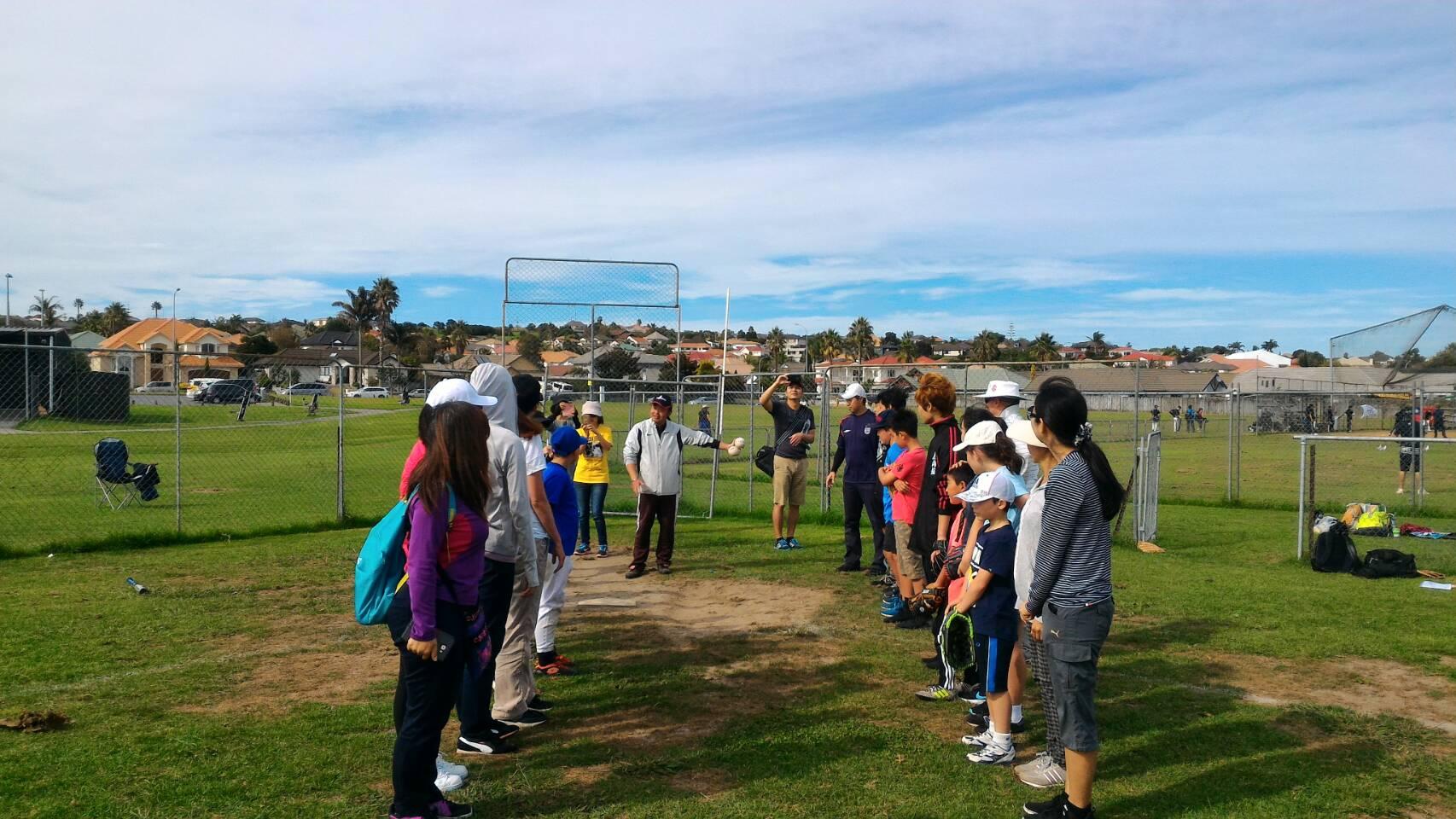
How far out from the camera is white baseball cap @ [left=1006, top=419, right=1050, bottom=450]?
461 cm

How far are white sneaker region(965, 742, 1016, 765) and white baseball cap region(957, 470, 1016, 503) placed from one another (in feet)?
4.37

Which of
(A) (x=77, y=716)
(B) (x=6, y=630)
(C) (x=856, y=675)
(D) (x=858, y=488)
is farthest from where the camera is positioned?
(D) (x=858, y=488)

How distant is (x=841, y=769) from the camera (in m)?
Result: 5.03

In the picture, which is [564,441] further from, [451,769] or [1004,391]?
[451,769]

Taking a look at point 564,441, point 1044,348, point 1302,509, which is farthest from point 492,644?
point 1044,348

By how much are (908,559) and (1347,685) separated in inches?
123

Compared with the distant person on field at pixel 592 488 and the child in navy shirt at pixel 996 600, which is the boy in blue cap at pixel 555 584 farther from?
the distant person on field at pixel 592 488

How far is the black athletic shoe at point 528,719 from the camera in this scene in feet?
18.4

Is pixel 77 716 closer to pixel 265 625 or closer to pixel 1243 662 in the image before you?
pixel 265 625

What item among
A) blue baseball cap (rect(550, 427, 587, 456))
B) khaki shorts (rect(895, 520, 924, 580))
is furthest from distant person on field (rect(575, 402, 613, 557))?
khaki shorts (rect(895, 520, 924, 580))

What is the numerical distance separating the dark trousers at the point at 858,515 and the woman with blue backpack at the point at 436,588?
6384 mm

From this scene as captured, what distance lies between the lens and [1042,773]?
4.90 meters

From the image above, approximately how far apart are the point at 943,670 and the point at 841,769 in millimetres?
1507

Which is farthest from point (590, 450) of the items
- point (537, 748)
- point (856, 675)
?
point (537, 748)
